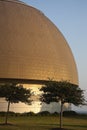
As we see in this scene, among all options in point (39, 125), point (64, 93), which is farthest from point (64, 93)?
point (39, 125)

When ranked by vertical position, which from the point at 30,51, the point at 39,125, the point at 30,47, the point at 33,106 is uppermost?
the point at 30,47

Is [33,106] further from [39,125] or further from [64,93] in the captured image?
[64,93]

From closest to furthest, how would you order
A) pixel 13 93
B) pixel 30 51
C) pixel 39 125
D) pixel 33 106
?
pixel 39 125 < pixel 13 93 < pixel 30 51 < pixel 33 106

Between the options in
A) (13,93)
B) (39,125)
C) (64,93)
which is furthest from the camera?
(13,93)

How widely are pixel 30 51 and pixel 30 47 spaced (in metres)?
0.62

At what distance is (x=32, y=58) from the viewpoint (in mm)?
53719

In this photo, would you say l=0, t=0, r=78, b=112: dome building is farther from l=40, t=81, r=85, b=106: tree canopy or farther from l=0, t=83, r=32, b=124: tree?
l=40, t=81, r=85, b=106: tree canopy

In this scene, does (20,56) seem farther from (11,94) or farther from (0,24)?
(11,94)

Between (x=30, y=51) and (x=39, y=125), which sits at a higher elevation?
(x=30, y=51)

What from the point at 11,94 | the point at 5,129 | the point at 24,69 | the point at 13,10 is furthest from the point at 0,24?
the point at 5,129

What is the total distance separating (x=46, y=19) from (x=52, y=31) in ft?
8.77

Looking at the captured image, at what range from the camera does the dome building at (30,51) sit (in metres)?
52.5

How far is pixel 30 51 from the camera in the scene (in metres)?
53.7

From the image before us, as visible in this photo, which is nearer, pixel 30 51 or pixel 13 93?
pixel 13 93
